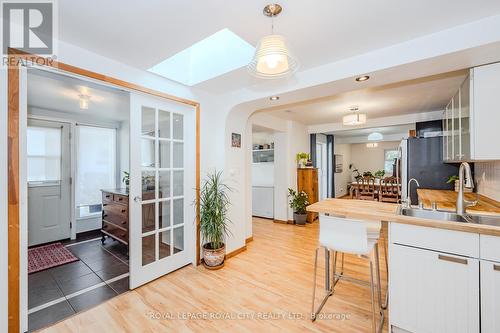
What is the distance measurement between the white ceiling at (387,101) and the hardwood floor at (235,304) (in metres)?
2.39

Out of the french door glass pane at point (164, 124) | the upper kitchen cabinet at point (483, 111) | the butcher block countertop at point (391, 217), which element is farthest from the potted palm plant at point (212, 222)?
the upper kitchen cabinet at point (483, 111)

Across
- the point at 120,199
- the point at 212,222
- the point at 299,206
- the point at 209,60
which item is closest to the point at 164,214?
the point at 212,222

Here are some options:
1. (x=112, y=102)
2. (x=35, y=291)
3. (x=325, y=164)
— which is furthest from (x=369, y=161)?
(x=35, y=291)

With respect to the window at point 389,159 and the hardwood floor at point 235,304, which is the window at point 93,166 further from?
the window at point 389,159

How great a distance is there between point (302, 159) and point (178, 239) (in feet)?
11.3

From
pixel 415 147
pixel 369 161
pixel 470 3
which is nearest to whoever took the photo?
pixel 470 3

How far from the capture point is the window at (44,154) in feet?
11.5

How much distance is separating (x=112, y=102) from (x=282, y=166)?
3468mm

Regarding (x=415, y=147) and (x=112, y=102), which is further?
(x=415, y=147)

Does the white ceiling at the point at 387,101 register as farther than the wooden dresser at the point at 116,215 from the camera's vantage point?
No

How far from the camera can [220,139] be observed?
3.07 meters

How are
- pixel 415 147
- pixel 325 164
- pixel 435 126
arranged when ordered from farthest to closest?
1. pixel 325 164
2. pixel 435 126
3. pixel 415 147

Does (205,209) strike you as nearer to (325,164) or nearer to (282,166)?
(282,166)

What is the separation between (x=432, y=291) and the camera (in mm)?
1517
